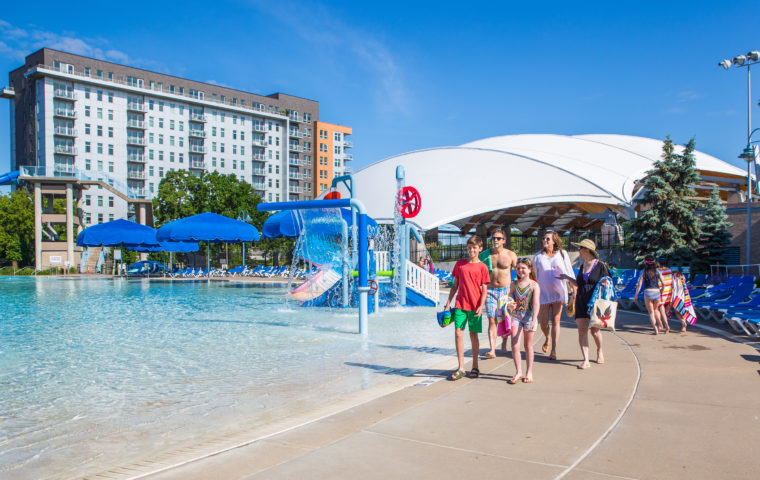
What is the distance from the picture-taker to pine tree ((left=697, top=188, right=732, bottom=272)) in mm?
22547

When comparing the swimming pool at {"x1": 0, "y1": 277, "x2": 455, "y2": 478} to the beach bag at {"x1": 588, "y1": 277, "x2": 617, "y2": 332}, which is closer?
the swimming pool at {"x1": 0, "y1": 277, "x2": 455, "y2": 478}

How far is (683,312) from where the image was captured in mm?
10016

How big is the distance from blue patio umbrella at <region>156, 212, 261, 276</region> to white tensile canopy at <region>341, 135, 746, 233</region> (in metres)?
9.68

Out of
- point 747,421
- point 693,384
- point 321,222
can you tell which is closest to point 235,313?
point 321,222

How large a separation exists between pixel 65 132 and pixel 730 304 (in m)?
71.2

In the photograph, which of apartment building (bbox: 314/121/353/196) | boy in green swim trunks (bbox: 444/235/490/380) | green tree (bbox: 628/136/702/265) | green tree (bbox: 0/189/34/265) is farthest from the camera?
apartment building (bbox: 314/121/353/196)

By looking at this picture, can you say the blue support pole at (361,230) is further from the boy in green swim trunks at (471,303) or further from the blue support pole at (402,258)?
the blue support pole at (402,258)

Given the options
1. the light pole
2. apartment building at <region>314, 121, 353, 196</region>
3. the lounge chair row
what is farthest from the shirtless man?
apartment building at <region>314, 121, 353, 196</region>

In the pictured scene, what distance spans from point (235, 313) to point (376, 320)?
403 cm

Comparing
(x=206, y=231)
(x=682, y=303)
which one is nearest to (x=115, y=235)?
(x=206, y=231)

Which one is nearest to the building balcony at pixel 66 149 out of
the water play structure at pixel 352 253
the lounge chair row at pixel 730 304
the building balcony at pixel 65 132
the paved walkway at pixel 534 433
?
the building balcony at pixel 65 132

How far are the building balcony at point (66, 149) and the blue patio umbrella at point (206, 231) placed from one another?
50.3 m

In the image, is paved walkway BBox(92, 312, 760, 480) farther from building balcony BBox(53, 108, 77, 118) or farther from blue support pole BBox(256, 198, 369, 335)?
building balcony BBox(53, 108, 77, 118)

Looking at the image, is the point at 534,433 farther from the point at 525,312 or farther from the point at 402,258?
the point at 402,258
